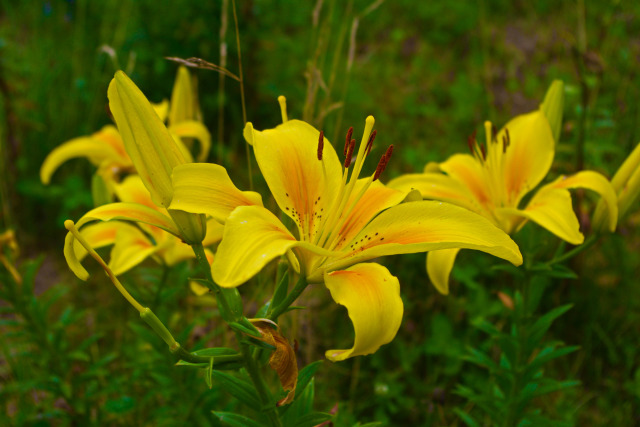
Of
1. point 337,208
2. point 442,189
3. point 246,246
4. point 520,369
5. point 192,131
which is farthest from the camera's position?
point 192,131

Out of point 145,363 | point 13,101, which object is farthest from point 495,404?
point 13,101

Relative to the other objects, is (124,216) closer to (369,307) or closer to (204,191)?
(204,191)

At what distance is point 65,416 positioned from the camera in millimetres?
1795

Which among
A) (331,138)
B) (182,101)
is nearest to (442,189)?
(182,101)

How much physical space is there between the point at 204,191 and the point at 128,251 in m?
0.59

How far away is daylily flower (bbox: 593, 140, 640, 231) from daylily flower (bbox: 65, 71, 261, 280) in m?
0.82

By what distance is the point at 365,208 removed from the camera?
1.11 meters

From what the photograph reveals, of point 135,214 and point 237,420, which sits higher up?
point 135,214

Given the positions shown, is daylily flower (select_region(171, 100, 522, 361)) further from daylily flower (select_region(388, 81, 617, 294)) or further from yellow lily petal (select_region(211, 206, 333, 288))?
daylily flower (select_region(388, 81, 617, 294))

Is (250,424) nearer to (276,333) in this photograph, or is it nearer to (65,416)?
(276,333)

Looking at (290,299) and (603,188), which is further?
(603,188)

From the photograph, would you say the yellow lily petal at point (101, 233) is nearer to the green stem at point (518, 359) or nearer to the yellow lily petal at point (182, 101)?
the yellow lily petal at point (182, 101)

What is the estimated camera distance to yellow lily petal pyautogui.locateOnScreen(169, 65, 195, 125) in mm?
1785

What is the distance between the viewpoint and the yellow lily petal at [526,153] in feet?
4.71
